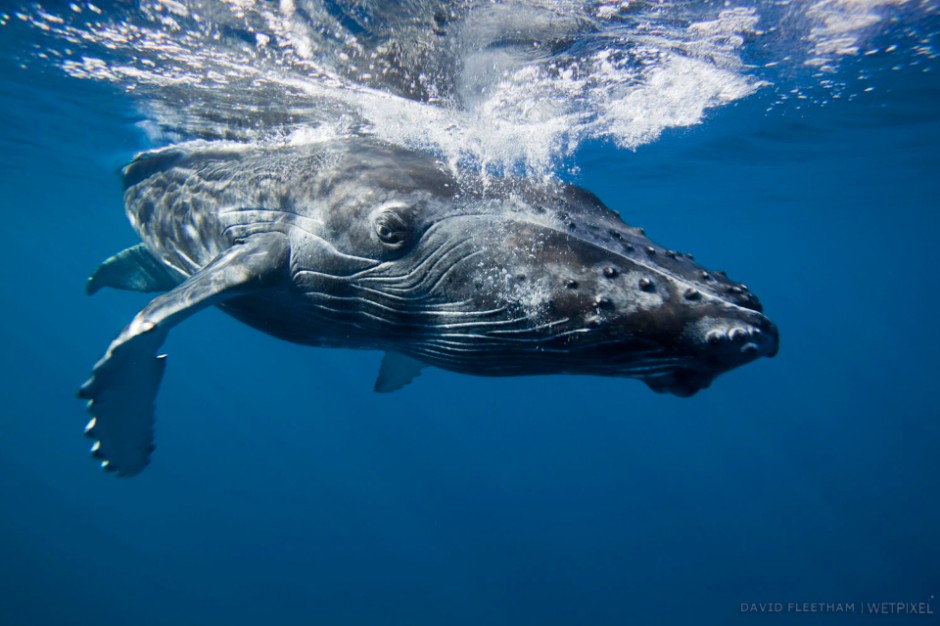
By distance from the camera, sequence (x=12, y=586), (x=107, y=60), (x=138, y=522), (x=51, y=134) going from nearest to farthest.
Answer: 1. (x=107, y=60)
2. (x=51, y=134)
3. (x=12, y=586)
4. (x=138, y=522)

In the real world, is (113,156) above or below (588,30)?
above

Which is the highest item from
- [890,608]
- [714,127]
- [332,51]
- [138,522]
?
[714,127]

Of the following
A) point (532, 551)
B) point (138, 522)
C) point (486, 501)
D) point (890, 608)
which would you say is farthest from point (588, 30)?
point (138, 522)

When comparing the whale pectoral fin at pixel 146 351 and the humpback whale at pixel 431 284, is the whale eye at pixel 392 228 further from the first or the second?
the whale pectoral fin at pixel 146 351

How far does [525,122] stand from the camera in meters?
13.2

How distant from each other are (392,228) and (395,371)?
4.65 meters

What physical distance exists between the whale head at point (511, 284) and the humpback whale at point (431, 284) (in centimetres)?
1

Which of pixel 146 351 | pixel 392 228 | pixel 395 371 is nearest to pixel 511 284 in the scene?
pixel 392 228

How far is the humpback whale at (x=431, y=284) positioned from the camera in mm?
3113

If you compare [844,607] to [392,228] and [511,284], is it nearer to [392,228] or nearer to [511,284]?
[511,284]

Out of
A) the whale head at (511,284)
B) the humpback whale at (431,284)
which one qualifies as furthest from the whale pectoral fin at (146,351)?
the whale head at (511,284)

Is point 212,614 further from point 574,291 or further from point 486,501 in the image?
point 574,291

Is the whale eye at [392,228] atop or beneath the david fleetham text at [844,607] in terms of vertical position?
atop

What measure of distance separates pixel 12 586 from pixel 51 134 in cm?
3055
